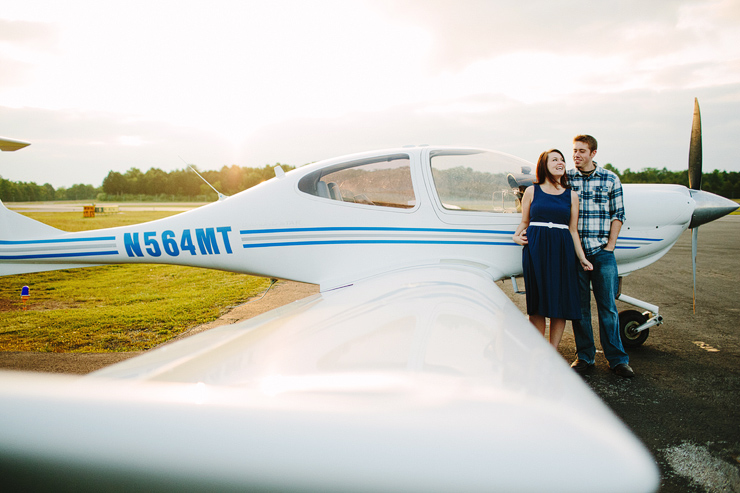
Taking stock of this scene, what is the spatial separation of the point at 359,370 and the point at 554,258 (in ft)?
8.19

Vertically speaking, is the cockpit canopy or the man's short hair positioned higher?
the man's short hair

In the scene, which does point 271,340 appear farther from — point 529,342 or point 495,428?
point 495,428

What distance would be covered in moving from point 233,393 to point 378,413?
0.24 m

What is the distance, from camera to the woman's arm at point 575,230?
3359 mm

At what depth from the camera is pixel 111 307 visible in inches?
271

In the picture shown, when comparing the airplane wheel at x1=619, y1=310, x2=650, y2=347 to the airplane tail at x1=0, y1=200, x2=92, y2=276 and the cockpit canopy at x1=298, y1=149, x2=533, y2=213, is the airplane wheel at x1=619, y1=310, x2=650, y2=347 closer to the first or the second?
the cockpit canopy at x1=298, y1=149, x2=533, y2=213

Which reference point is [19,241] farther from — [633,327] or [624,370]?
[633,327]

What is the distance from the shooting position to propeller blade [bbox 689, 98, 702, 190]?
4500mm

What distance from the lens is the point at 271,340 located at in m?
2.10

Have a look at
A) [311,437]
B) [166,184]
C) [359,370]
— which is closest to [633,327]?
[359,370]

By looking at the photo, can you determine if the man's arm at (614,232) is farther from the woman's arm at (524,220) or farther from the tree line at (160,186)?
the tree line at (160,186)

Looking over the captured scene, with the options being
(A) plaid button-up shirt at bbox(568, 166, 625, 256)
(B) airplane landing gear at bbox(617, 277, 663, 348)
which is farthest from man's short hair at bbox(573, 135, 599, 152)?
(B) airplane landing gear at bbox(617, 277, 663, 348)

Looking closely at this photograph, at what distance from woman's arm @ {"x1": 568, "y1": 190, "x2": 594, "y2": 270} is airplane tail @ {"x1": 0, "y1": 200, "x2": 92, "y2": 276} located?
507 centimetres

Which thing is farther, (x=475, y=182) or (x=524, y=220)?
(x=475, y=182)
